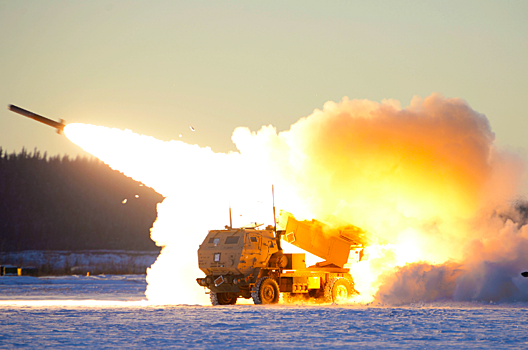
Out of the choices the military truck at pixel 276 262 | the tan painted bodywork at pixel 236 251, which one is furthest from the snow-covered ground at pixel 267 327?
the tan painted bodywork at pixel 236 251

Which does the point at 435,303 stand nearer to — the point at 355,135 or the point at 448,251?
the point at 448,251

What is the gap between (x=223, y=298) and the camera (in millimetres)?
28859

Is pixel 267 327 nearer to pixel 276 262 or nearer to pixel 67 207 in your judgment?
pixel 276 262

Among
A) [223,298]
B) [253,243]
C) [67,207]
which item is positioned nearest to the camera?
[253,243]

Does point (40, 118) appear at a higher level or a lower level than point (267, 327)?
higher

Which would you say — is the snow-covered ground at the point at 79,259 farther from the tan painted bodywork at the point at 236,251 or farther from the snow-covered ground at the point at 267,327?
the snow-covered ground at the point at 267,327

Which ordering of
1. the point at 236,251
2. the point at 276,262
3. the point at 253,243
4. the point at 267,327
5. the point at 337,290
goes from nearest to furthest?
1. the point at 267,327
2. the point at 236,251
3. the point at 253,243
4. the point at 276,262
5. the point at 337,290

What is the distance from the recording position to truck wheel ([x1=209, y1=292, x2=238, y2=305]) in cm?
2855

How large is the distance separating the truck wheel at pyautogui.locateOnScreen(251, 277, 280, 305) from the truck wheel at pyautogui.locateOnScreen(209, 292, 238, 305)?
1728 mm

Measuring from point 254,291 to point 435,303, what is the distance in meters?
6.51

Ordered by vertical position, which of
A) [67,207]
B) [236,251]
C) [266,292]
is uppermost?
[67,207]

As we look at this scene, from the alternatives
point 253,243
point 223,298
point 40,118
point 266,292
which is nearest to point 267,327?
point 266,292

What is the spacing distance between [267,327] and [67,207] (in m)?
115

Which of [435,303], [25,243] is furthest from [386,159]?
[25,243]
